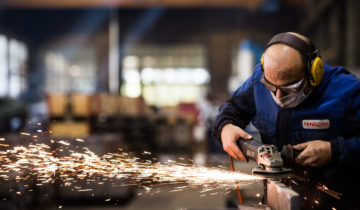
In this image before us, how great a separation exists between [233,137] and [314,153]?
0.37 m

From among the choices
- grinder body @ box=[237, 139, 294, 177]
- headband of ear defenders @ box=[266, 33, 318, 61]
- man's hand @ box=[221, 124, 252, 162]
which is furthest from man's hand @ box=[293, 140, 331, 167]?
headband of ear defenders @ box=[266, 33, 318, 61]

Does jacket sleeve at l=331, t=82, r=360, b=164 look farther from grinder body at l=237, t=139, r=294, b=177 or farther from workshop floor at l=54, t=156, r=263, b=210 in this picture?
workshop floor at l=54, t=156, r=263, b=210

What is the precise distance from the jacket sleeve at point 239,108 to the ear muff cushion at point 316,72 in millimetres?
328

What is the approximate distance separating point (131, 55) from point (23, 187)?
35.1 ft

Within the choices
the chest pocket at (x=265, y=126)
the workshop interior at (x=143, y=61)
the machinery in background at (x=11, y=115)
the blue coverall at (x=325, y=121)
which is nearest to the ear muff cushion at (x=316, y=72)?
the blue coverall at (x=325, y=121)

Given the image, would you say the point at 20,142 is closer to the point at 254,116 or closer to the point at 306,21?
the point at 254,116

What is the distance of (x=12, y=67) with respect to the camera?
12992 mm

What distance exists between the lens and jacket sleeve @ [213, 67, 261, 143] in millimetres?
1884

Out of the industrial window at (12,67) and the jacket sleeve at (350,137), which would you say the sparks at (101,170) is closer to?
the jacket sleeve at (350,137)

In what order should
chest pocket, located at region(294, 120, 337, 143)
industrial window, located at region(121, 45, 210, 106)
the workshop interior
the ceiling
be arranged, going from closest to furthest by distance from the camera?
1. chest pocket, located at region(294, 120, 337, 143)
2. the workshop interior
3. the ceiling
4. industrial window, located at region(121, 45, 210, 106)

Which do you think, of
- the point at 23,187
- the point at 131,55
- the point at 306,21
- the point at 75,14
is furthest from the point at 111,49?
the point at 23,187

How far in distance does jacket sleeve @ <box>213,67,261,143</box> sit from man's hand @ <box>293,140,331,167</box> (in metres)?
0.41

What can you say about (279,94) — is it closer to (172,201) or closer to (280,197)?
(280,197)

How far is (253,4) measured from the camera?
12344mm
